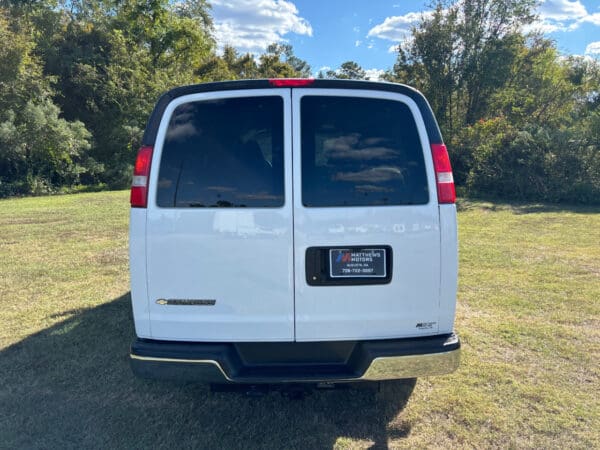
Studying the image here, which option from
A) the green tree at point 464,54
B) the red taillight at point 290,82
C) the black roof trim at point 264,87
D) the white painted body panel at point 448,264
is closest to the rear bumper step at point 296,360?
the white painted body panel at point 448,264

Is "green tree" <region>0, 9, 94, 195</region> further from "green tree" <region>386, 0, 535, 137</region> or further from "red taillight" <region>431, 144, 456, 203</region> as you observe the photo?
"red taillight" <region>431, 144, 456, 203</region>

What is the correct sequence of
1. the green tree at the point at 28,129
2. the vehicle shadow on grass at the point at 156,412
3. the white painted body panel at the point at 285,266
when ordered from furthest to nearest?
1. the green tree at the point at 28,129
2. the vehicle shadow on grass at the point at 156,412
3. the white painted body panel at the point at 285,266

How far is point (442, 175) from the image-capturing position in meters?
2.49

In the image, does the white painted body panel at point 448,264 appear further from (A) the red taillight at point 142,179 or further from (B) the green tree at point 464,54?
(B) the green tree at point 464,54

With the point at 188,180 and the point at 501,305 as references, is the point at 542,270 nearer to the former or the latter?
the point at 501,305

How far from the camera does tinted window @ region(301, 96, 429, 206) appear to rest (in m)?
2.44

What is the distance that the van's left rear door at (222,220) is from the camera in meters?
2.40

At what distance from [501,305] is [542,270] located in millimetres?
1845

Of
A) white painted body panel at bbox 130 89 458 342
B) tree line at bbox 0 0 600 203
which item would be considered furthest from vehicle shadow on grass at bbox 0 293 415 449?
tree line at bbox 0 0 600 203

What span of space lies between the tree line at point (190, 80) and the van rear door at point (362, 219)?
44.1 feet

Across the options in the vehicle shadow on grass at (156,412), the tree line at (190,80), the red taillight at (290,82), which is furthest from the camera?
the tree line at (190,80)

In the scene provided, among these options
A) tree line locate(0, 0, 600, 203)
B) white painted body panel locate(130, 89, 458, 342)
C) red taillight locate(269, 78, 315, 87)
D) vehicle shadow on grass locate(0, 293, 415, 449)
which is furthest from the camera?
tree line locate(0, 0, 600, 203)

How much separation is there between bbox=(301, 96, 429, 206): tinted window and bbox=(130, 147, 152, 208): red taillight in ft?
3.02

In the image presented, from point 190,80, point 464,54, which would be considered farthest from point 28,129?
point 464,54
